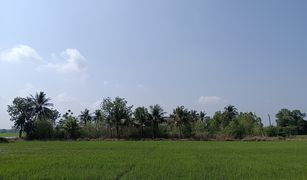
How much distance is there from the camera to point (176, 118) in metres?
84.6

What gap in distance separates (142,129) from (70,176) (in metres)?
66.5

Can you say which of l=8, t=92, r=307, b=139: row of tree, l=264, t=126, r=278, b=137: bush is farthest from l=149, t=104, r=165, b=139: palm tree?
l=264, t=126, r=278, b=137: bush

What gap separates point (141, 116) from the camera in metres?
82.4

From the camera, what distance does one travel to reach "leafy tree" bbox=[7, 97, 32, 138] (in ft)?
276

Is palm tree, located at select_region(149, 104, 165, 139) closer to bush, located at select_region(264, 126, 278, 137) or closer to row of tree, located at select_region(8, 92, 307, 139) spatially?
row of tree, located at select_region(8, 92, 307, 139)

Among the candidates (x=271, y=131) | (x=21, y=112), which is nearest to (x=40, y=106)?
(x=21, y=112)

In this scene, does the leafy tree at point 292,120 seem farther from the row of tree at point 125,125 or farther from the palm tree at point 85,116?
the palm tree at point 85,116

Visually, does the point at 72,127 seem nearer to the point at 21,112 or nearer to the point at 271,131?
the point at 21,112

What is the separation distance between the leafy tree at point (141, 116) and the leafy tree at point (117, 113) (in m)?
1.48

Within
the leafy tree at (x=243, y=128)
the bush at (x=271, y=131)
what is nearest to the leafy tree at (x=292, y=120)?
the bush at (x=271, y=131)

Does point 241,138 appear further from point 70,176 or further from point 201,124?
point 70,176

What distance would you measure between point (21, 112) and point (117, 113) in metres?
21.0

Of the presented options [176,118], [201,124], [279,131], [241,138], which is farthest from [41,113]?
[279,131]

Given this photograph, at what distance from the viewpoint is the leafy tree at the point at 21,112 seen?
3312 inches
